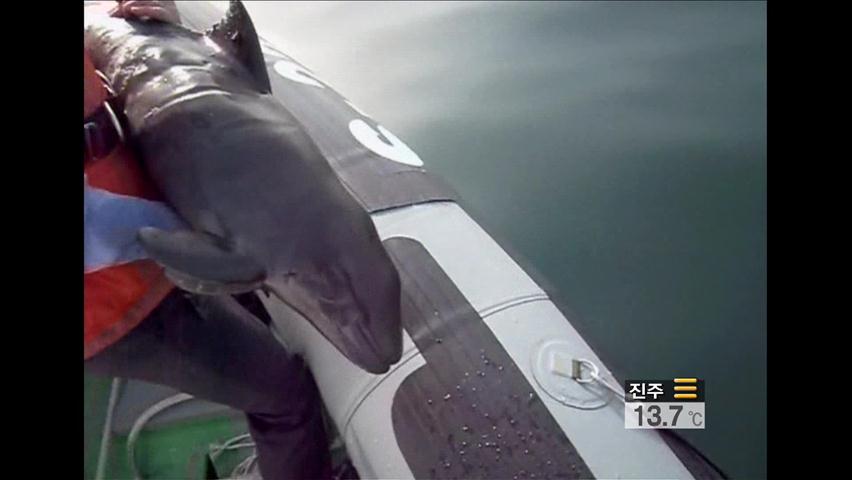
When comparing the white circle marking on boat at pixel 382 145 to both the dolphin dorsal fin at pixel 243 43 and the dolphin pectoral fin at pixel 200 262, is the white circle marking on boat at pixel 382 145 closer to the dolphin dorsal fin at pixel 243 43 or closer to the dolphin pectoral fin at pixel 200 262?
the dolphin dorsal fin at pixel 243 43

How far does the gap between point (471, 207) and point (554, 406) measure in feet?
2.00

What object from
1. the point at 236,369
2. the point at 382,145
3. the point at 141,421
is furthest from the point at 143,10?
the point at 141,421

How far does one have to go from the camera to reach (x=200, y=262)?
115 centimetres

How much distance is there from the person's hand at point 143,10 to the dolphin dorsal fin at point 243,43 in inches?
5.2

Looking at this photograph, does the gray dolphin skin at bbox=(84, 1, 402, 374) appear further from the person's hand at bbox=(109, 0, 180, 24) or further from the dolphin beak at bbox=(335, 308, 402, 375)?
the person's hand at bbox=(109, 0, 180, 24)

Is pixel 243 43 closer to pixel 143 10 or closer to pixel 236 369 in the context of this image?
pixel 143 10

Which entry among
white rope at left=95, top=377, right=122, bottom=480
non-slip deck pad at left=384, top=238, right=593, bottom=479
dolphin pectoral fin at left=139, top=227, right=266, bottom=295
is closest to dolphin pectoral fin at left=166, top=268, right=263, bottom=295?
dolphin pectoral fin at left=139, top=227, right=266, bottom=295

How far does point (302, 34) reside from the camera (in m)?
2.60

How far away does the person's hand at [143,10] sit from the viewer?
1468 millimetres

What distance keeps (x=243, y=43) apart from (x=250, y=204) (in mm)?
292
